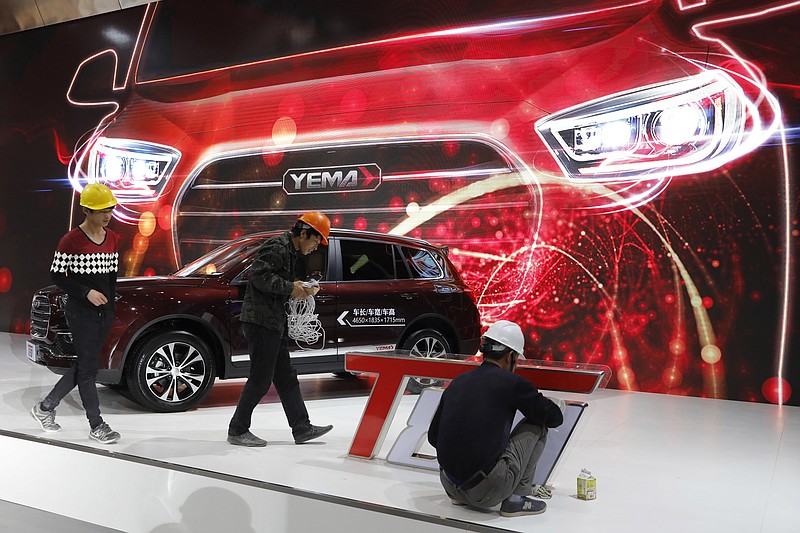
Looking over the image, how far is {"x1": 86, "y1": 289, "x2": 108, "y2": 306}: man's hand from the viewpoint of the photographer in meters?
5.06

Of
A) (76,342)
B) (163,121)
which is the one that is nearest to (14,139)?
(163,121)

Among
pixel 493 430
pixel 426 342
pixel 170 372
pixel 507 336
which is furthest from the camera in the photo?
pixel 426 342

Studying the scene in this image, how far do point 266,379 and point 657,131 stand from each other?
16.5 ft

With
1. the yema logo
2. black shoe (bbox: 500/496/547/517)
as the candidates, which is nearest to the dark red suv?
black shoe (bbox: 500/496/547/517)

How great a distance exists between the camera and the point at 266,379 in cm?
518

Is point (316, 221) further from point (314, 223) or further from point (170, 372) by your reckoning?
point (170, 372)

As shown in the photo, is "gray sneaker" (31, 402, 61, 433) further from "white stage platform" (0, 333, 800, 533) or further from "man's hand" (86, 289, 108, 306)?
"man's hand" (86, 289, 108, 306)

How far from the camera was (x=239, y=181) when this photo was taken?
404 inches

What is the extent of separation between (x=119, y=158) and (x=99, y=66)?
4.94 ft

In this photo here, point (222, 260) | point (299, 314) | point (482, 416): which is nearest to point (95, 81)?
point (222, 260)

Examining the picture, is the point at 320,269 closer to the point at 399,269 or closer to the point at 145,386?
the point at 399,269

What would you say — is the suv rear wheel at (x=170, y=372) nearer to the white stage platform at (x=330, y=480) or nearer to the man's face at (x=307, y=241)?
the white stage platform at (x=330, y=480)

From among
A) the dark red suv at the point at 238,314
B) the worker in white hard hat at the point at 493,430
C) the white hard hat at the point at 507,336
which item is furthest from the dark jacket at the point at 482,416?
the dark red suv at the point at 238,314

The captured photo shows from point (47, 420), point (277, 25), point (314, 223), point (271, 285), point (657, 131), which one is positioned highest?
point (277, 25)
